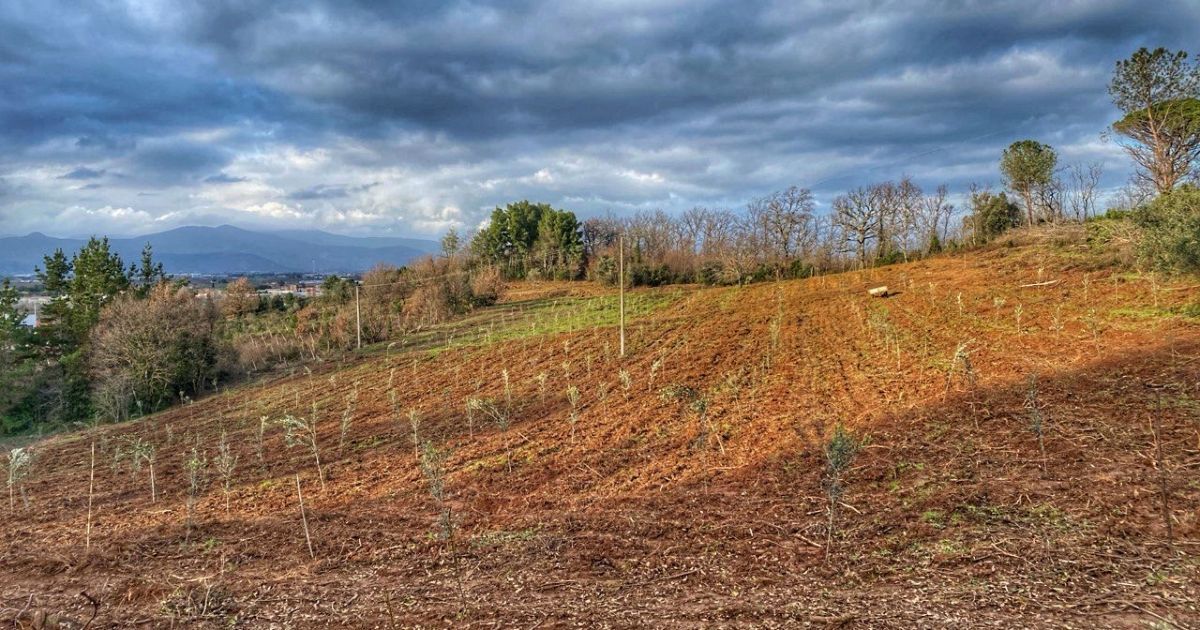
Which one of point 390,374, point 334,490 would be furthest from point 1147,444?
point 390,374

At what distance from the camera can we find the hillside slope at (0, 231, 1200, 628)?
16.4 ft

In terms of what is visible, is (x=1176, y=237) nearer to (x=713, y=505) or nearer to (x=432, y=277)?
(x=713, y=505)

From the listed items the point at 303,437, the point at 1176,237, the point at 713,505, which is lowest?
the point at 303,437

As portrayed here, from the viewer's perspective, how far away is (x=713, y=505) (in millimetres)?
7219

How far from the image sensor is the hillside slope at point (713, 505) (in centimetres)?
500

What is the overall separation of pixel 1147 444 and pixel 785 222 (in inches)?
1591

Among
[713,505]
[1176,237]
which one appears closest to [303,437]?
[713,505]

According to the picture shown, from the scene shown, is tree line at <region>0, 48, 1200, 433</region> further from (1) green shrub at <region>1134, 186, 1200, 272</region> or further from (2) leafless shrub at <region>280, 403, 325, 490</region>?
(2) leafless shrub at <region>280, 403, 325, 490</region>

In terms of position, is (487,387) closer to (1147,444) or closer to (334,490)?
(334,490)

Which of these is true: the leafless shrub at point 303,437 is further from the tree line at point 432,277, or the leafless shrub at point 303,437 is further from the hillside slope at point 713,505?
the tree line at point 432,277

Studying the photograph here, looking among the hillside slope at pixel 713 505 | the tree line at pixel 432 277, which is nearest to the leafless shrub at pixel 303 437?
the hillside slope at pixel 713 505

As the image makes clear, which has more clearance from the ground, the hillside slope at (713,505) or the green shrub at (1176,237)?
the green shrub at (1176,237)

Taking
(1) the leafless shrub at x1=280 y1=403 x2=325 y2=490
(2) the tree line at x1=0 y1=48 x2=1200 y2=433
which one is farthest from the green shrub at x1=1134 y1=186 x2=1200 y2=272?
(1) the leafless shrub at x1=280 y1=403 x2=325 y2=490

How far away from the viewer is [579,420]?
12133mm
